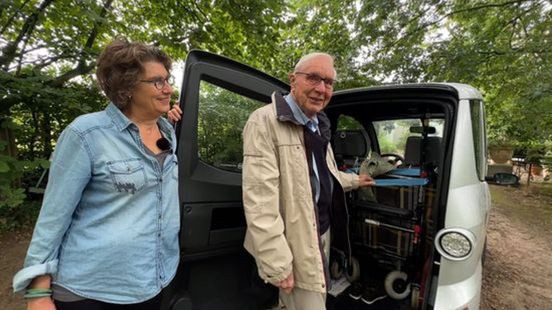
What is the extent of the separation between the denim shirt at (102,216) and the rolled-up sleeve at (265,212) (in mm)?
401

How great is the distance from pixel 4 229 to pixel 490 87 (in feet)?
29.6

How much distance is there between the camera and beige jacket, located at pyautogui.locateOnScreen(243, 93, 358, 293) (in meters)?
1.36

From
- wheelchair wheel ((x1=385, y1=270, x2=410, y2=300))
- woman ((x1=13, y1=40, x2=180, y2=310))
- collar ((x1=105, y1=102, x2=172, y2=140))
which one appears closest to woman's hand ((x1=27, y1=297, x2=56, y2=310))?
woman ((x1=13, y1=40, x2=180, y2=310))

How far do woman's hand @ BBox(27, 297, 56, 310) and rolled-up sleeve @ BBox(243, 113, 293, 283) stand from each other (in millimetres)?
794

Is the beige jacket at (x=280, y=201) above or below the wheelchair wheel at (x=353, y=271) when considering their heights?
above

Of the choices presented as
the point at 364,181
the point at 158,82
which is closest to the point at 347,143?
the point at 364,181

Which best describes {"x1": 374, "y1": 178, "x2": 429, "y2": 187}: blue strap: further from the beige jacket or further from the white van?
the beige jacket

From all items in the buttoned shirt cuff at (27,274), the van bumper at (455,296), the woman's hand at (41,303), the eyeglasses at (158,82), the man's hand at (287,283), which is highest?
the eyeglasses at (158,82)

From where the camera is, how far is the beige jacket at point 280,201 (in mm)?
1363

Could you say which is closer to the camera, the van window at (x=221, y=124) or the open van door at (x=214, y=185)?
the open van door at (x=214, y=185)

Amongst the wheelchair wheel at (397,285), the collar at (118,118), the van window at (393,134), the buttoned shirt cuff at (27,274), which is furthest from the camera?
the van window at (393,134)

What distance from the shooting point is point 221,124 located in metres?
1.71

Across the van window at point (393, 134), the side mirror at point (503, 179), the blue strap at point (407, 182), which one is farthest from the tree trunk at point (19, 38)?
the side mirror at point (503, 179)

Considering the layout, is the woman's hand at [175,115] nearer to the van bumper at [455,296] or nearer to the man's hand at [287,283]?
the man's hand at [287,283]
